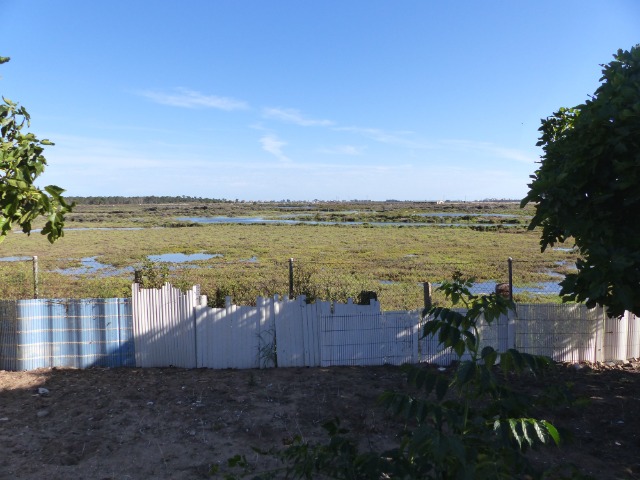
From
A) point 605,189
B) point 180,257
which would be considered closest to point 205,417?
point 605,189

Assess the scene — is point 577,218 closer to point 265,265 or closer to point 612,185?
point 612,185

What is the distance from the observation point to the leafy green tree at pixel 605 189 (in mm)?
5027

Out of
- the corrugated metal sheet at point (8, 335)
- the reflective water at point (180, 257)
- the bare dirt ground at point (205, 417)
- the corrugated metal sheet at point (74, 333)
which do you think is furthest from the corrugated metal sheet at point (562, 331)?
the reflective water at point (180, 257)

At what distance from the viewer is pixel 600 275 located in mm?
4891

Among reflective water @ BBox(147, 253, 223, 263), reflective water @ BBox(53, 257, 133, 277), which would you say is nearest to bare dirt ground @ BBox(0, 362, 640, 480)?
reflective water @ BBox(53, 257, 133, 277)

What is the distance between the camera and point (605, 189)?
5715mm

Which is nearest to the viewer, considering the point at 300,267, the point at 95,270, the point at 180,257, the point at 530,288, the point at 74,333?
the point at 74,333

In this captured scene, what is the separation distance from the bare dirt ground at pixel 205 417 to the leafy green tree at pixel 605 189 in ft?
4.84

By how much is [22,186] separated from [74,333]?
546 centimetres

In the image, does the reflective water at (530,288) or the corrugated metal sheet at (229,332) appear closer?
the corrugated metal sheet at (229,332)

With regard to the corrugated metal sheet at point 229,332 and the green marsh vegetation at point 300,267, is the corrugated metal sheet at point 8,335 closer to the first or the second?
the corrugated metal sheet at point 229,332

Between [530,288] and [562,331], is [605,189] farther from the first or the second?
[530,288]

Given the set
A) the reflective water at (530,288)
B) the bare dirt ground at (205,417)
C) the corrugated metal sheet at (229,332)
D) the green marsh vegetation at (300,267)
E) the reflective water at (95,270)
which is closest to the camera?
the bare dirt ground at (205,417)

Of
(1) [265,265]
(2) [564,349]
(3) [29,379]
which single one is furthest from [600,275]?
(1) [265,265]
